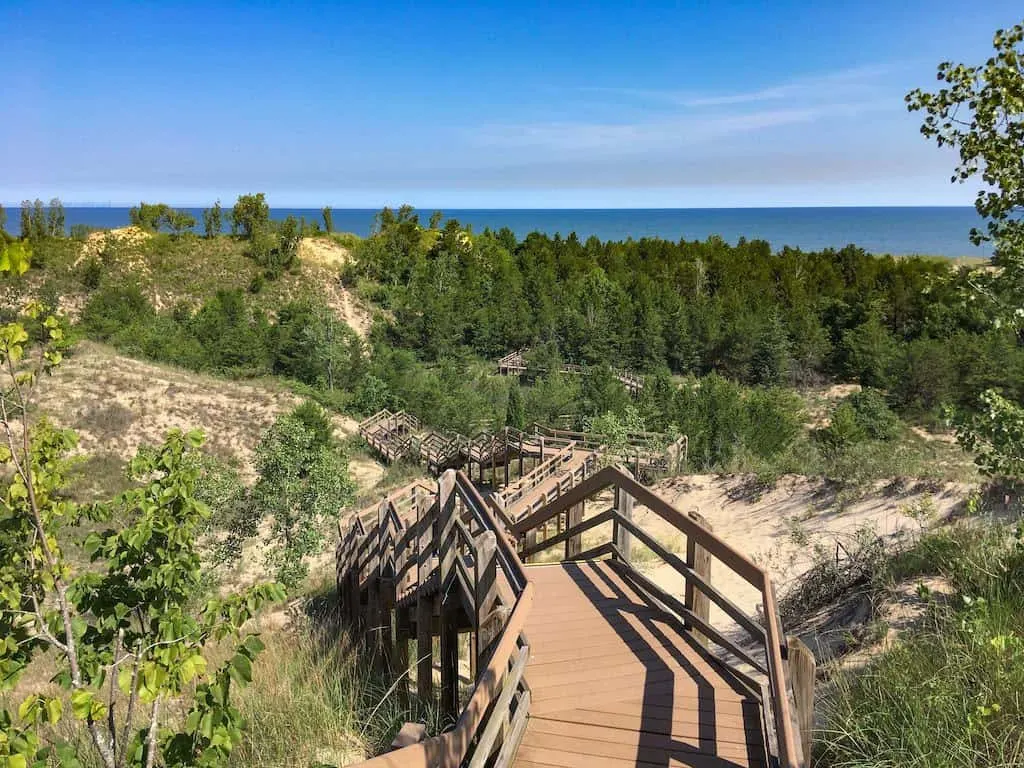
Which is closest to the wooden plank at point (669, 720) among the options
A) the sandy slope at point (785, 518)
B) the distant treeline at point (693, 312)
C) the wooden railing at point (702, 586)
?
the wooden railing at point (702, 586)

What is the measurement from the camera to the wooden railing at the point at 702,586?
3045 mm

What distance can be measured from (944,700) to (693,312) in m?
42.0

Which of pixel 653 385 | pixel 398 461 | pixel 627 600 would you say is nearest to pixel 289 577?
pixel 627 600

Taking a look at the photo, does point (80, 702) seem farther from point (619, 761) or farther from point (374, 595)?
point (374, 595)

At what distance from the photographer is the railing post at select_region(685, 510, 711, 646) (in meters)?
4.68

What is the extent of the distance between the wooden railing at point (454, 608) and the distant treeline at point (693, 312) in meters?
30.5

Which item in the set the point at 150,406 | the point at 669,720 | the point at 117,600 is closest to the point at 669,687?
the point at 669,720

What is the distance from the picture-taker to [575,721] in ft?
12.8

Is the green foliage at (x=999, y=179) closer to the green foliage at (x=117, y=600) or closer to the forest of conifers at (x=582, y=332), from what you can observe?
the green foliage at (x=117, y=600)

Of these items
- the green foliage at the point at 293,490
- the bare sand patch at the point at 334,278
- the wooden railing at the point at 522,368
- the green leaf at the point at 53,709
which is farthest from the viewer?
the bare sand patch at the point at 334,278

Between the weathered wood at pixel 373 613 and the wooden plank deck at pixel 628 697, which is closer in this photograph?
the wooden plank deck at pixel 628 697

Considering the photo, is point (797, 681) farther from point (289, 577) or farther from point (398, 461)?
point (398, 461)

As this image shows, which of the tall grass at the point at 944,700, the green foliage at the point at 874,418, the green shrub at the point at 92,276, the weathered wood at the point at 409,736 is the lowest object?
the green foliage at the point at 874,418

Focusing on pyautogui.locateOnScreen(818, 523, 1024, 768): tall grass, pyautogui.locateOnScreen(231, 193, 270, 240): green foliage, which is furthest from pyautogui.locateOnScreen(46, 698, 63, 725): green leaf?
pyautogui.locateOnScreen(231, 193, 270, 240): green foliage
